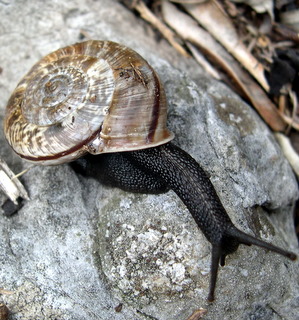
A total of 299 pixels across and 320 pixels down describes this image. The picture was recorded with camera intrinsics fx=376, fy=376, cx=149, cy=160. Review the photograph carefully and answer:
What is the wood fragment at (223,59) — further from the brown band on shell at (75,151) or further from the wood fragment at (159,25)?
the brown band on shell at (75,151)

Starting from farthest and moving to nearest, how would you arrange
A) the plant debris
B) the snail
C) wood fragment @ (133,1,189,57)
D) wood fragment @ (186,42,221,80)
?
wood fragment @ (133,1,189,57), wood fragment @ (186,42,221,80), the plant debris, the snail

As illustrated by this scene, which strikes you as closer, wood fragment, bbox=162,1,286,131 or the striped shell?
the striped shell

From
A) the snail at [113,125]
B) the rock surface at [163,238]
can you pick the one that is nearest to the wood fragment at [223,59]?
the rock surface at [163,238]

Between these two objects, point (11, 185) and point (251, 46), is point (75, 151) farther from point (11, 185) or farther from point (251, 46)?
point (251, 46)

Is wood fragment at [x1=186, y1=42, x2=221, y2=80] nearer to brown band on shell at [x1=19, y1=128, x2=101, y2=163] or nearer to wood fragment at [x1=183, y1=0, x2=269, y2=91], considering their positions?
wood fragment at [x1=183, y1=0, x2=269, y2=91]

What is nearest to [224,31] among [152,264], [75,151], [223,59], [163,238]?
[223,59]

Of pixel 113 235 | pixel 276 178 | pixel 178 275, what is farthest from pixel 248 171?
pixel 113 235

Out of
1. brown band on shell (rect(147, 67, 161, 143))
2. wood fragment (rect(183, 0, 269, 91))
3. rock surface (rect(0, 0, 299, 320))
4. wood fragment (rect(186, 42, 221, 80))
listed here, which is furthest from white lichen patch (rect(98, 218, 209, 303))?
wood fragment (rect(183, 0, 269, 91))
